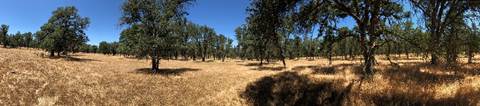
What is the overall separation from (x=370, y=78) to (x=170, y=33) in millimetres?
23817

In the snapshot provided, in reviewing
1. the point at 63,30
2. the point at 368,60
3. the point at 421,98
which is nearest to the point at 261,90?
the point at 368,60

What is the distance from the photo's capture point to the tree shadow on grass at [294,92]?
17.6 meters

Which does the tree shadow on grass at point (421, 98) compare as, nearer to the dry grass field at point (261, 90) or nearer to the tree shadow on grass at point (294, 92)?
the dry grass field at point (261, 90)

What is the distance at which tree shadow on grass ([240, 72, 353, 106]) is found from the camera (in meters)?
17.6

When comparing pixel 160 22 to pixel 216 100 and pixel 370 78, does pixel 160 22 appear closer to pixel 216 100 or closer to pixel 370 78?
pixel 216 100

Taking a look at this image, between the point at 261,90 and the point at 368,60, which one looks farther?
the point at 261,90

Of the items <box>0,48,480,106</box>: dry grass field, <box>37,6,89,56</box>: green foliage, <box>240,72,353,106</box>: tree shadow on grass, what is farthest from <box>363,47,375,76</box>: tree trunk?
<box>37,6,89,56</box>: green foliage

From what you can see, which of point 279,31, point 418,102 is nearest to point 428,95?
point 418,102

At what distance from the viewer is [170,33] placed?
3638 centimetres

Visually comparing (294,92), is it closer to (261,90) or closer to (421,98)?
(261,90)

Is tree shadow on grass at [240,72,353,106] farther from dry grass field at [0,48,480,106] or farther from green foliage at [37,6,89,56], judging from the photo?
green foliage at [37,6,89,56]

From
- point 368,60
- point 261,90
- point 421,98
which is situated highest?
point 368,60

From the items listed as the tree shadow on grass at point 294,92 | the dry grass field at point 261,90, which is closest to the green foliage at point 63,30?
the dry grass field at point 261,90

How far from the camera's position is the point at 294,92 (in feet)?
63.2
